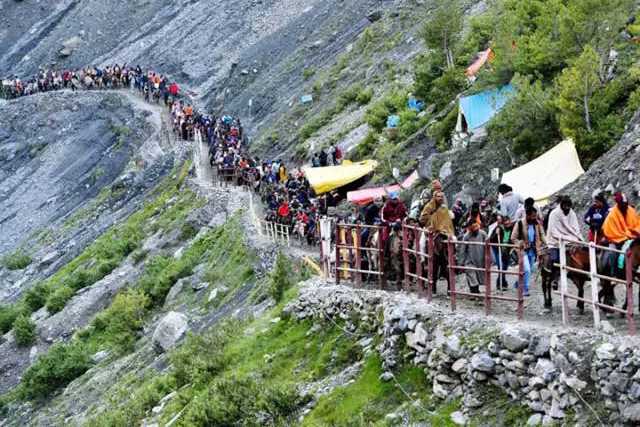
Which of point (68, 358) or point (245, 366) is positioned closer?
point (245, 366)

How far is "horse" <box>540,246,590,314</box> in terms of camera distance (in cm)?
1283

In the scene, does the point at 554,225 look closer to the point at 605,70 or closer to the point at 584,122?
the point at 584,122

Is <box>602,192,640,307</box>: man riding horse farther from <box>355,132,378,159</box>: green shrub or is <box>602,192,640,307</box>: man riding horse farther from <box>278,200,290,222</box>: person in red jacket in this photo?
<box>355,132,378,159</box>: green shrub

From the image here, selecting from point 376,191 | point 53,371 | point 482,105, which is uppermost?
point 482,105

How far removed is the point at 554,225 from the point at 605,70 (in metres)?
15.2

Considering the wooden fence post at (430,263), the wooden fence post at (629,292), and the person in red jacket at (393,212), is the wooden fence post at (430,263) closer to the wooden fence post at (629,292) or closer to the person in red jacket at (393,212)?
the person in red jacket at (393,212)

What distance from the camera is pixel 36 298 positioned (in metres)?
38.2

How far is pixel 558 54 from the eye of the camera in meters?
Result: 30.4

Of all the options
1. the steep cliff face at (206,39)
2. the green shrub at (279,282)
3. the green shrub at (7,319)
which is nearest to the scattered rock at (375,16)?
the steep cliff face at (206,39)

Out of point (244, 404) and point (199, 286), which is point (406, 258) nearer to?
point (244, 404)

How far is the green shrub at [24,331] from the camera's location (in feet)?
111

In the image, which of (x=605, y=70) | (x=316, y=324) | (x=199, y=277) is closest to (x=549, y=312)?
(x=316, y=324)

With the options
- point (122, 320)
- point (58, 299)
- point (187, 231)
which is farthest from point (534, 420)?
point (58, 299)

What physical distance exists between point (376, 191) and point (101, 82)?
39397 mm
